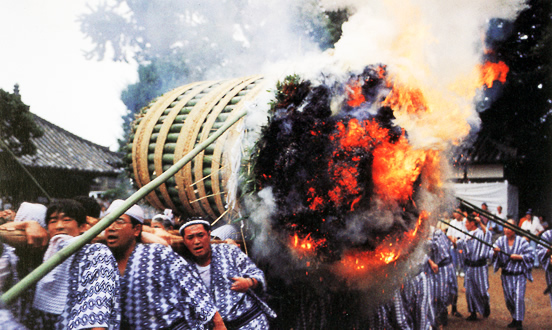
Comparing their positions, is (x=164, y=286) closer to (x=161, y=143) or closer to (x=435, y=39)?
(x=161, y=143)

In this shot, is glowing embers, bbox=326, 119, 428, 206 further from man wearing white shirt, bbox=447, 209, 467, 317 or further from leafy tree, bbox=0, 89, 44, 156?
man wearing white shirt, bbox=447, 209, 467, 317

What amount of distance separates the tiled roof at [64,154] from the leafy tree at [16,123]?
14cm

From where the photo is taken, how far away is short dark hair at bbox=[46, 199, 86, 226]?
2684 mm

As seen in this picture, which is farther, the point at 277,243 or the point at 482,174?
the point at 482,174

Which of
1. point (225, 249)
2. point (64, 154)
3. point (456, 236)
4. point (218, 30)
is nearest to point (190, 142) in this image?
point (225, 249)

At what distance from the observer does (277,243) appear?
2734mm

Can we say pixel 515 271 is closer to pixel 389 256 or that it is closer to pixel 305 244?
pixel 389 256

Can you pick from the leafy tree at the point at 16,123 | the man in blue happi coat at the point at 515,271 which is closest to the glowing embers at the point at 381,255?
the leafy tree at the point at 16,123

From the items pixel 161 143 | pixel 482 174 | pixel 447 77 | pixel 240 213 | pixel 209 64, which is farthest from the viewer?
pixel 482 174

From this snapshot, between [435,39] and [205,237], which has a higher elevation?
[435,39]

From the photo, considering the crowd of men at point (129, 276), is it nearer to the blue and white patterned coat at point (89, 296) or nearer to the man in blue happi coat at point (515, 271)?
the blue and white patterned coat at point (89, 296)

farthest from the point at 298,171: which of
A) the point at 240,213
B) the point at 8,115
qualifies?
the point at 8,115

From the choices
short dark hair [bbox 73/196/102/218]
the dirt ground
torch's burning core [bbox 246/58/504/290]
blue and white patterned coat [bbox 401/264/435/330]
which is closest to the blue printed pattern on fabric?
blue and white patterned coat [bbox 401/264/435/330]

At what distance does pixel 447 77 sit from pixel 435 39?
244 millimetres
